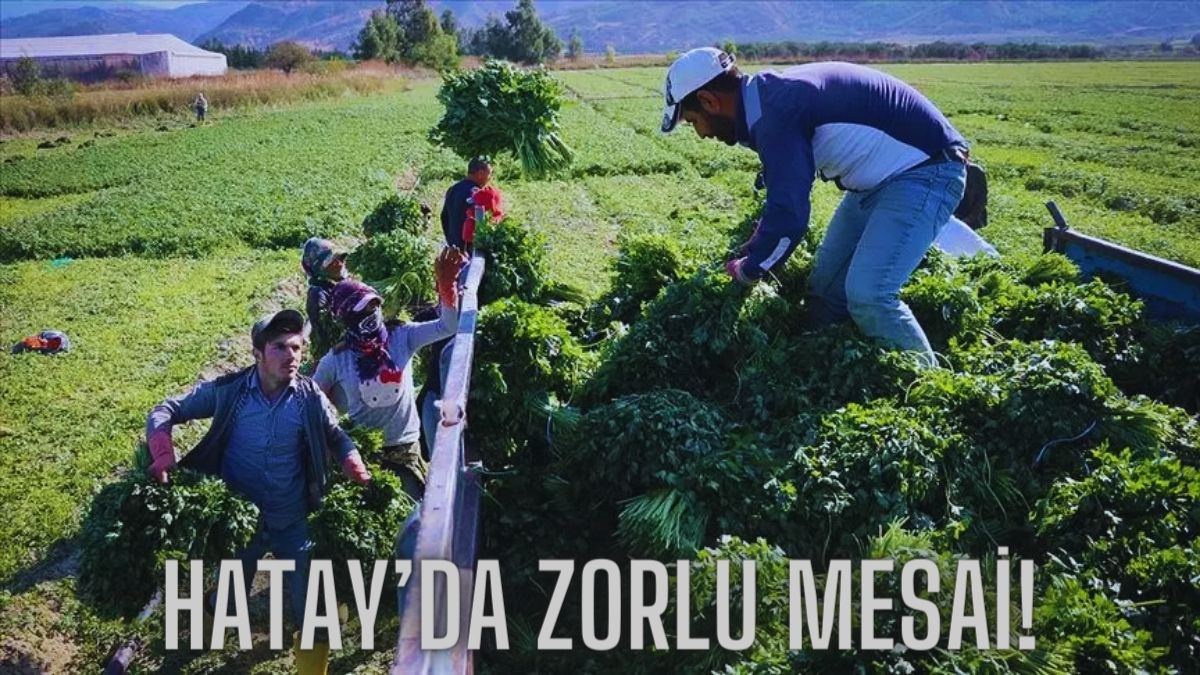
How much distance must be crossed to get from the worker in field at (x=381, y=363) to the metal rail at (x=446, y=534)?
1106 mm

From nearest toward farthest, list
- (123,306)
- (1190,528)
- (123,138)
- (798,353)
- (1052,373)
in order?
(1190,528) → (1052,373) → (798,353) → (123,306) → (123,138)

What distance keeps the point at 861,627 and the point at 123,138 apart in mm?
35097

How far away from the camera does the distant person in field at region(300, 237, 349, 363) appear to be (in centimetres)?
619

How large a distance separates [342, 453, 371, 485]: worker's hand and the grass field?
4.15ft

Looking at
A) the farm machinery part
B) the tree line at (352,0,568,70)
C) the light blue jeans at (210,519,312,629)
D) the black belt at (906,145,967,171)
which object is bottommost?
the light blue jeans at (210,519,312,629)

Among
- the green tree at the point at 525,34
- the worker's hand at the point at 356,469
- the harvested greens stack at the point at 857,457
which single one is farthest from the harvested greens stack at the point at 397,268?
the green tree at the point at 525,34

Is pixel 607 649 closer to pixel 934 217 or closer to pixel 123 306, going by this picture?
pixel 934 217

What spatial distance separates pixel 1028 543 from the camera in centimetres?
346

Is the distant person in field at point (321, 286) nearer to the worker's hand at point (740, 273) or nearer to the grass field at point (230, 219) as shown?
the grass field at point (230, 219)

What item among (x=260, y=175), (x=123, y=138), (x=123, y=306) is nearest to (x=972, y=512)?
(x=123, y=306)

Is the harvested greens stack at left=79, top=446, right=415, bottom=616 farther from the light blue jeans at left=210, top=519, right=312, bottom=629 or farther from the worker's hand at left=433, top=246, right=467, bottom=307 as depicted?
the worker's hand at left=433, top=246, right=467, bottom=307

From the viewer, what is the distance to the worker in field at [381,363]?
476 centimetres

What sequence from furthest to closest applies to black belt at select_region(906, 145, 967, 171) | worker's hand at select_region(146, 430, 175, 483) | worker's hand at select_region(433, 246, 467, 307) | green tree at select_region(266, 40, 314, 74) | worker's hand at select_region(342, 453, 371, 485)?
green tree at select_region(266, 40, 314, 74)
worker's hand at select_region(433, 246, 467, 307)
black belt at select_region(906, 145, 967, 171)
worker's hand at select_region(342, 453, 371, 485)
worker's hand at select_region(146, 430, 175, 483)

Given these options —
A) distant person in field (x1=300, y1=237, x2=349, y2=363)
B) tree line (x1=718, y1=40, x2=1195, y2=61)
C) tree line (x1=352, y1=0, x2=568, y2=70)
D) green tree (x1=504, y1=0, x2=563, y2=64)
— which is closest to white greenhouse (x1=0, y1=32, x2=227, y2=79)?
tree line (x1=352, y1=0, x2=568, y2=70)
